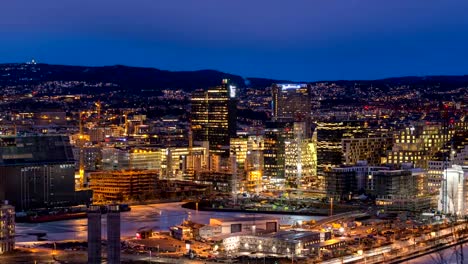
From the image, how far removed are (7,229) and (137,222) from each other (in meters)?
6.88

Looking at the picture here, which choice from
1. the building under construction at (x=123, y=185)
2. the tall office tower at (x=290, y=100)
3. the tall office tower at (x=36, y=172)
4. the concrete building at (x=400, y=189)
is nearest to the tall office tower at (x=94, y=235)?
the tall office tower at (x=36, y=172)

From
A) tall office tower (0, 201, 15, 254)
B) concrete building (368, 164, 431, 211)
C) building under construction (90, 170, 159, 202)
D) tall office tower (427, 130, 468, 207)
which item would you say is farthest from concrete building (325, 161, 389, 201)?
tall office tower (0, 201, 15, 254)

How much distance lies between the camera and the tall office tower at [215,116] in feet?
159

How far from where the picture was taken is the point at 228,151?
46281 mm

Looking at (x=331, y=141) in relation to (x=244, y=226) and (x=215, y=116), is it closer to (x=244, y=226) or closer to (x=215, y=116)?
(x=215, y=116)

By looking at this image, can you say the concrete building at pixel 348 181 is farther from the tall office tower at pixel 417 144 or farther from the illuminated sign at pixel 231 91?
the illuminated sign at pixel 231 91

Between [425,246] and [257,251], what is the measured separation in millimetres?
4531

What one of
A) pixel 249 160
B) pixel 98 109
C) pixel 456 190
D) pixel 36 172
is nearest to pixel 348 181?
pixel 456 190

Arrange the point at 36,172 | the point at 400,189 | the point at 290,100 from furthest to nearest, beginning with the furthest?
the point at 290,100 → the point at 400,189 → the point at 36,172

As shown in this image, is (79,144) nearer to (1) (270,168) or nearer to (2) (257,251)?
(1) (270,168)

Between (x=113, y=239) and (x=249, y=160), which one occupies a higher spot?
(x=249, y=160)

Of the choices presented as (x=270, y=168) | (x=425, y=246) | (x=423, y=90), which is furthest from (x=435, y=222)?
(x=423, y=90)

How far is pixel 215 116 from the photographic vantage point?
48969mm

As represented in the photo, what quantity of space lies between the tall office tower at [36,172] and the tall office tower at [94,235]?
1261 centimetres
